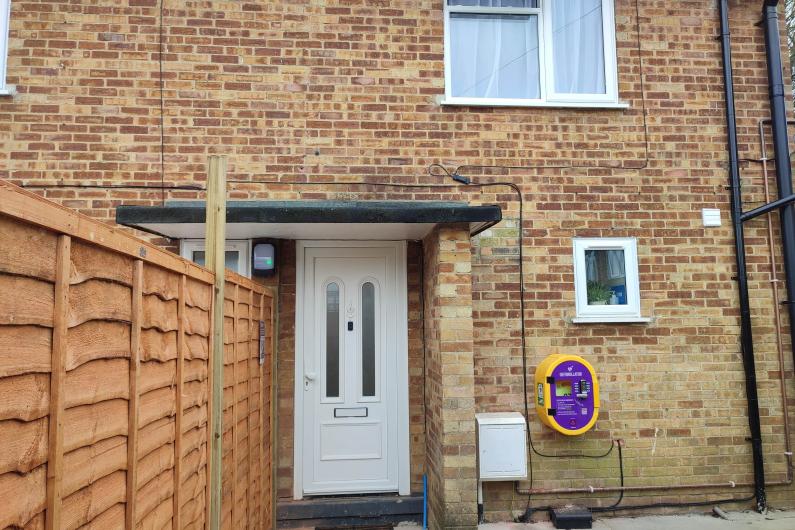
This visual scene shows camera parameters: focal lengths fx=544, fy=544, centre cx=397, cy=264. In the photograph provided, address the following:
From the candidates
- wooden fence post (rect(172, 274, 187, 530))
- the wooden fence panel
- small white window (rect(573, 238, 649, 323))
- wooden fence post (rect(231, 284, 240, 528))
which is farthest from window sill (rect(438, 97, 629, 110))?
wooden fence post (rect(172, 274, 187, 530))

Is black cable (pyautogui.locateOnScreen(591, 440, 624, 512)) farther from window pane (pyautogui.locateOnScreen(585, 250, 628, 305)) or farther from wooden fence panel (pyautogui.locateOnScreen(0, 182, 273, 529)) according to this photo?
wooden fence panel (pyautogui.locateOnScreen(0, 182, 273, 529))

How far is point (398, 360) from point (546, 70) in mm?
3088

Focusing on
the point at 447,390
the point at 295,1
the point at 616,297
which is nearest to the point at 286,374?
the point at 447,390

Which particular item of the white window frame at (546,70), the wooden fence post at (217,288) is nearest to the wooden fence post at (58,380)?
the wooden fence post at (217,288)

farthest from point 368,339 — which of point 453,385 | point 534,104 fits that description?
point 534,104

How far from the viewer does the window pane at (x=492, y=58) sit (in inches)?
207

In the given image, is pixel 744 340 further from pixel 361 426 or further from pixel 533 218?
pixel 361 426

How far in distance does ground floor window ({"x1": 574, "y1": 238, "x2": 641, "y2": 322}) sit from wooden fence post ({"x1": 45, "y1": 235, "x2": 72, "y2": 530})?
14.3ft

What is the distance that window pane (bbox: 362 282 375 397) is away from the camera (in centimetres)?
497

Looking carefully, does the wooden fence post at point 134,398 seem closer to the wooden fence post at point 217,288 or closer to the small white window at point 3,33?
the wooden fence post at point 217,288

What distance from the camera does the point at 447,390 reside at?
4.16 meters

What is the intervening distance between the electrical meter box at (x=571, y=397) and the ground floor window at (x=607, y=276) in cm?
64

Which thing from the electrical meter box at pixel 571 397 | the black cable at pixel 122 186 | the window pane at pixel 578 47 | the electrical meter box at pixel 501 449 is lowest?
the electrical meter box at pixel 501 449

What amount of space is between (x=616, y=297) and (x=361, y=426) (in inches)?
103
